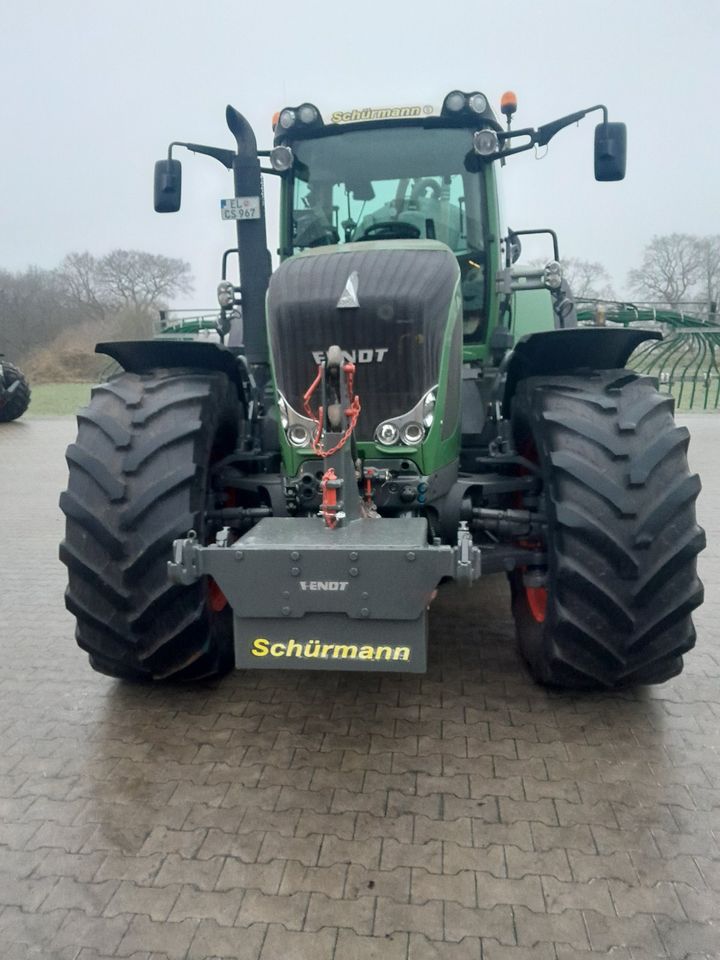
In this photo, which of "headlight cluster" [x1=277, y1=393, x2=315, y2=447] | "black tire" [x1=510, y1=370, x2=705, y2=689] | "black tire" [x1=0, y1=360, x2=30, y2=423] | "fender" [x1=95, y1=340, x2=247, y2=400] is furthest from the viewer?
"black tire" [x1=0, y1=360, x2=30, y2=423]

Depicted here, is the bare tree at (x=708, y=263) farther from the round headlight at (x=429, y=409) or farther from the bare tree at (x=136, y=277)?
the round headlight at (x=429, y=409)

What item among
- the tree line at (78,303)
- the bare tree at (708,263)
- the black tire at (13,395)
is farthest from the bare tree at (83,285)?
the bare tree at (708,263)

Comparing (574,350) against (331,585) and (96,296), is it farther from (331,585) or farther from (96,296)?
(96,296)

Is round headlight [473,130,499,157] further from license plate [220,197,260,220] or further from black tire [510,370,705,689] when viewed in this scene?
black tire [510,370,705,689]

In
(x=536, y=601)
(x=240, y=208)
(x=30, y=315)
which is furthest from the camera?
(x=30, y=315)

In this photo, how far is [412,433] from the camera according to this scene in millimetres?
3330

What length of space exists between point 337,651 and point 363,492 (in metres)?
0.78

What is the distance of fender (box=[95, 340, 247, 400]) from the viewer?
3.51m

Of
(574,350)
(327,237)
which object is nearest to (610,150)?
(574,350)

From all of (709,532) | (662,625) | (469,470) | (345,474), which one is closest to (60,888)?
(345,474)

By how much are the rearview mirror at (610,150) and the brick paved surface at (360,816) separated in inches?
105

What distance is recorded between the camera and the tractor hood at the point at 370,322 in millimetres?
3207

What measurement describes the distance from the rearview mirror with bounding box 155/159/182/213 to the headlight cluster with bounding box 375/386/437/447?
207 centimetres

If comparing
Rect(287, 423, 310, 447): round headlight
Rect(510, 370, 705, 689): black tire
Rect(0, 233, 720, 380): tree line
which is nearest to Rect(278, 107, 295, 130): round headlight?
Rect(287, 423, 310, 447): round headlight
